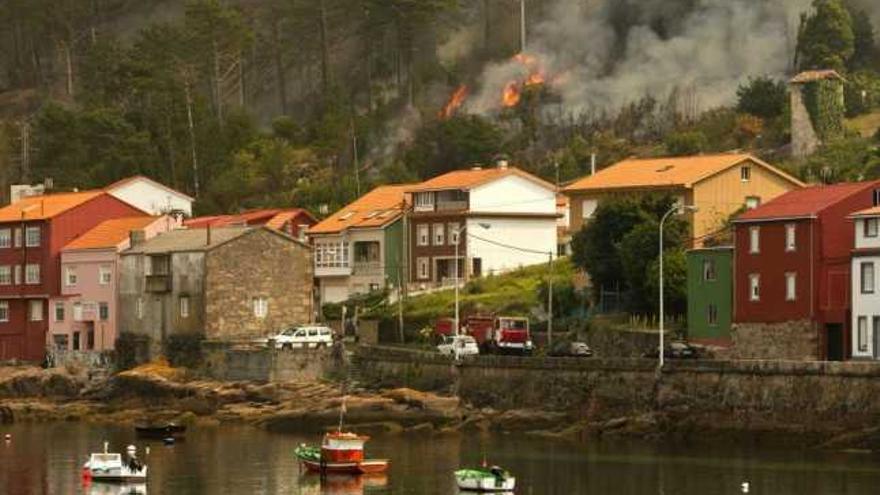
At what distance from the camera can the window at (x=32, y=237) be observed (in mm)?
139625

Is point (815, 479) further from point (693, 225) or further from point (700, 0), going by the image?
point (700, 0)

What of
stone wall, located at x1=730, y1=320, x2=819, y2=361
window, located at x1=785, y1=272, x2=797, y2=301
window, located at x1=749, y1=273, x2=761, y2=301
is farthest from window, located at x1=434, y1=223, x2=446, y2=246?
window, located at x1=785, y1=272, x2=797, y2=301

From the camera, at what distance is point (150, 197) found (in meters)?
151

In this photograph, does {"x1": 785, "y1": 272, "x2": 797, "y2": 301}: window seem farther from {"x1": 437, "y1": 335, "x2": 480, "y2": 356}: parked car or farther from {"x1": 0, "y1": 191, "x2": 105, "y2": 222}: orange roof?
{"x1": 0, "y1": 191, "x2": 105, "y2": 222}: orange roof

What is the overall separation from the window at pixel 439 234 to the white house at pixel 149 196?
17406 mm

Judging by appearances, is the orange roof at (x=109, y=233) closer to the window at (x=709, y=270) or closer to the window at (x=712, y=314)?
the window at (x=709, y=270)

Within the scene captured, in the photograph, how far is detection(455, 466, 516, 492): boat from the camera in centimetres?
8344

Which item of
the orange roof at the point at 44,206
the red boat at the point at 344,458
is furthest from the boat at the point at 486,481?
the orange roof at the point at 44,206

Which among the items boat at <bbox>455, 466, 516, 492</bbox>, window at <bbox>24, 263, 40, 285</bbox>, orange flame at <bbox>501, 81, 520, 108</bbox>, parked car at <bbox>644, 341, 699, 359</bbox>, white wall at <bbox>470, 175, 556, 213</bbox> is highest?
orange flame at <bbox>501, 81, 520, 108</bbox>

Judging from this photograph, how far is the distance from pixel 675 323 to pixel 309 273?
81.4ft

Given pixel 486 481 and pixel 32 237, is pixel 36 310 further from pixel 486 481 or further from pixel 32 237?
pixel 486 481

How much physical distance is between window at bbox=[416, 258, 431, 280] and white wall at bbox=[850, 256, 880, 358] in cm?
4134

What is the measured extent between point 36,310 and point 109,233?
6.64 m

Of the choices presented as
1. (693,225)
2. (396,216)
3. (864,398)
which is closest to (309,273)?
(396,216)
